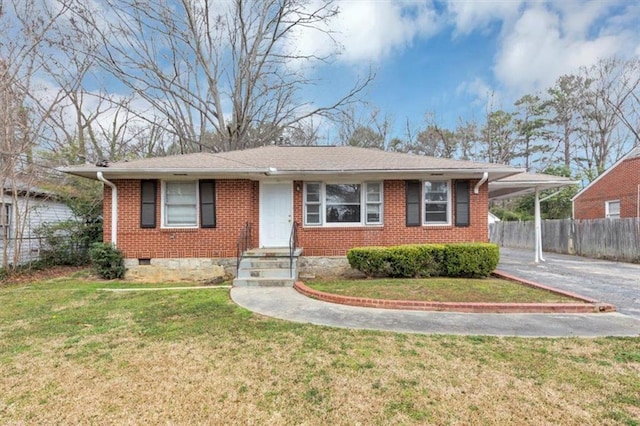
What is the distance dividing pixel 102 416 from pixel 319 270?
22.4 feet

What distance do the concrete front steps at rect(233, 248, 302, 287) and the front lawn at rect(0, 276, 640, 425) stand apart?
2614 millimetres

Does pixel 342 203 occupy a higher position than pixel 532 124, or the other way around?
pixel 532 124

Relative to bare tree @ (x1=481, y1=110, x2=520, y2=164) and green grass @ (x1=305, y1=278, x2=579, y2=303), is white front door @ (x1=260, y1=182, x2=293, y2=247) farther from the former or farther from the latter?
bare tree @ (x1=481, y1=110, x2=520, y2=164)

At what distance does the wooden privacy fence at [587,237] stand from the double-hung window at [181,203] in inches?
601

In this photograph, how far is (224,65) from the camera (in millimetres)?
19406

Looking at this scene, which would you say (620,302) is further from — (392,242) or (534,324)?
(392,242)

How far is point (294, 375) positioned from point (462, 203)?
7.66 metres

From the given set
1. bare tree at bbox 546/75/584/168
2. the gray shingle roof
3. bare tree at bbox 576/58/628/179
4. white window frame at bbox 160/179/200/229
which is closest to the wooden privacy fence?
the gray shingle roof

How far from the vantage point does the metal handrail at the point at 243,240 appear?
8755mm

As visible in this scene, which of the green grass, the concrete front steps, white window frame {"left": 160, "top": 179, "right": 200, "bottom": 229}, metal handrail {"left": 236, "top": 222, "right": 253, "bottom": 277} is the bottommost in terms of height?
the green grass

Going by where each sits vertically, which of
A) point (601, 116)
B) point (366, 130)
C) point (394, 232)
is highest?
point (601, 116)

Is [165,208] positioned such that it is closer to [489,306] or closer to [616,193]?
[489,306]

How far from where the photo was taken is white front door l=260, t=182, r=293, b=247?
370 inches

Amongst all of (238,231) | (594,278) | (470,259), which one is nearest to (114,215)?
(238,231)
